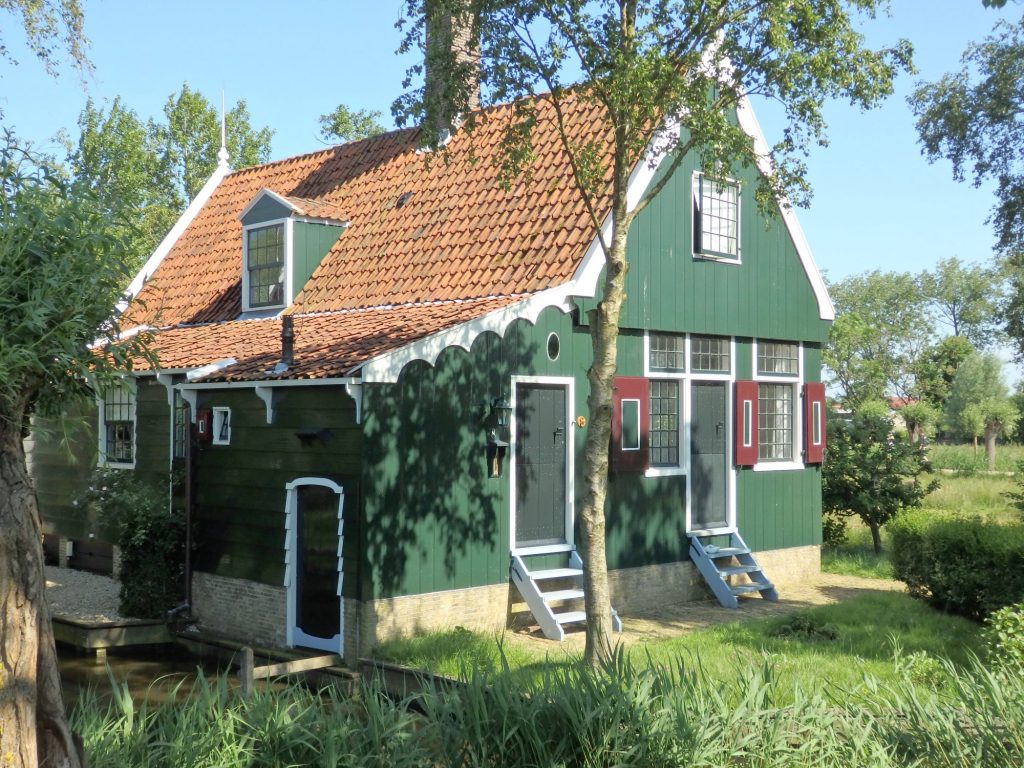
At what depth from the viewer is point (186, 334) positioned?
1670cm

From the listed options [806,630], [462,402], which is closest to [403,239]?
[462,402]

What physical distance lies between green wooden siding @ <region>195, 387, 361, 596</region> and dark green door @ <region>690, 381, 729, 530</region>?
578 centimetres

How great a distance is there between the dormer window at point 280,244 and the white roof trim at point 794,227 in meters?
6.41

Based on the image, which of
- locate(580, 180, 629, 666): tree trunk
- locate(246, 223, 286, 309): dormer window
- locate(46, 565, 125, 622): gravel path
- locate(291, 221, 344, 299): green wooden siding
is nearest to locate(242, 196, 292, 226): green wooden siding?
locate(246, 223, 286, 309): dormer window

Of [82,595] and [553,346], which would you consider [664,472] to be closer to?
[553,346]

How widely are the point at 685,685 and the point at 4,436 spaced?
4185mm

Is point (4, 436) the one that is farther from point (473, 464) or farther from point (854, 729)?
point (473, 464)

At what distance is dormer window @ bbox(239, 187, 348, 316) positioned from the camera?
1659 cm

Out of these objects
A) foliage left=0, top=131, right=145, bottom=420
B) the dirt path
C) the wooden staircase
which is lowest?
the dirt path

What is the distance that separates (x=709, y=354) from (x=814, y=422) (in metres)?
2.87

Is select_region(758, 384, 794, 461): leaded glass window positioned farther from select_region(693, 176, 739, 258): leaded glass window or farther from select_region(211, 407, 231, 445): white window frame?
select_region(211, 407, 231, 445): white window frame

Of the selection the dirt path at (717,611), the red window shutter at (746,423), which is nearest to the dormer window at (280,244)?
the red window shutter at (746,423)

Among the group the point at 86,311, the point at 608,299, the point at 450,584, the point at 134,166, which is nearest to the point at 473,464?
the point at 450,584

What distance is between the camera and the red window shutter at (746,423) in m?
16.2
